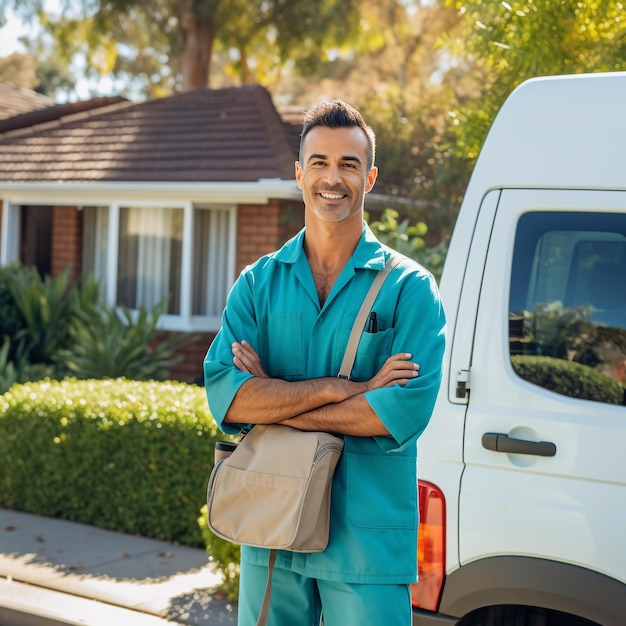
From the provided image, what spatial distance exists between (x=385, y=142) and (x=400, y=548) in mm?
10043

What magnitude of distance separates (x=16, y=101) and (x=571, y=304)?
656 inches

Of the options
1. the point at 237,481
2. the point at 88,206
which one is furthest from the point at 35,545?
the point at 88,206

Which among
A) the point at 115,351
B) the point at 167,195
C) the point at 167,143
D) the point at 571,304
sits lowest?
the point at 115,351

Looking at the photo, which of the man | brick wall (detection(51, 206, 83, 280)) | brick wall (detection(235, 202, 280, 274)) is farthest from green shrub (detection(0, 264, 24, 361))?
the man

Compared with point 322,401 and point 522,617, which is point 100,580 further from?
point 322,401

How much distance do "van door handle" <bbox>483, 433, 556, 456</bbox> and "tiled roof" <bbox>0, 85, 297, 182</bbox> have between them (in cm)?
847

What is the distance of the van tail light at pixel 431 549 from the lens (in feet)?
10.9

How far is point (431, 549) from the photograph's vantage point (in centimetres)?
333

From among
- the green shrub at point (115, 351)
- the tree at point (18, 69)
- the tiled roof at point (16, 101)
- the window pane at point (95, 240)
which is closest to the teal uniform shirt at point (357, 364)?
the green shrub at point (115, 351)

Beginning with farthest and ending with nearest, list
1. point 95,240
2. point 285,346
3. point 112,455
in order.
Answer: point 95,240 → point 112,455 → point 285,346

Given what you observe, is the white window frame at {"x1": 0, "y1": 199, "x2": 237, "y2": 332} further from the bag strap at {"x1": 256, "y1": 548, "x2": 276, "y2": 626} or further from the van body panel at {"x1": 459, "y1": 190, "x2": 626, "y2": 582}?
the bag strap at {"x1": 256, "y1": 548, "x2": 276, "y2": 626}

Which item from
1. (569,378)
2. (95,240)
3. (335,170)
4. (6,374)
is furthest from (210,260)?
(335,170)

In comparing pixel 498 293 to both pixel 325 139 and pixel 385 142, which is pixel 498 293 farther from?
pixel 385 142

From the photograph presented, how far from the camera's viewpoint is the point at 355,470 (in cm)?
283
